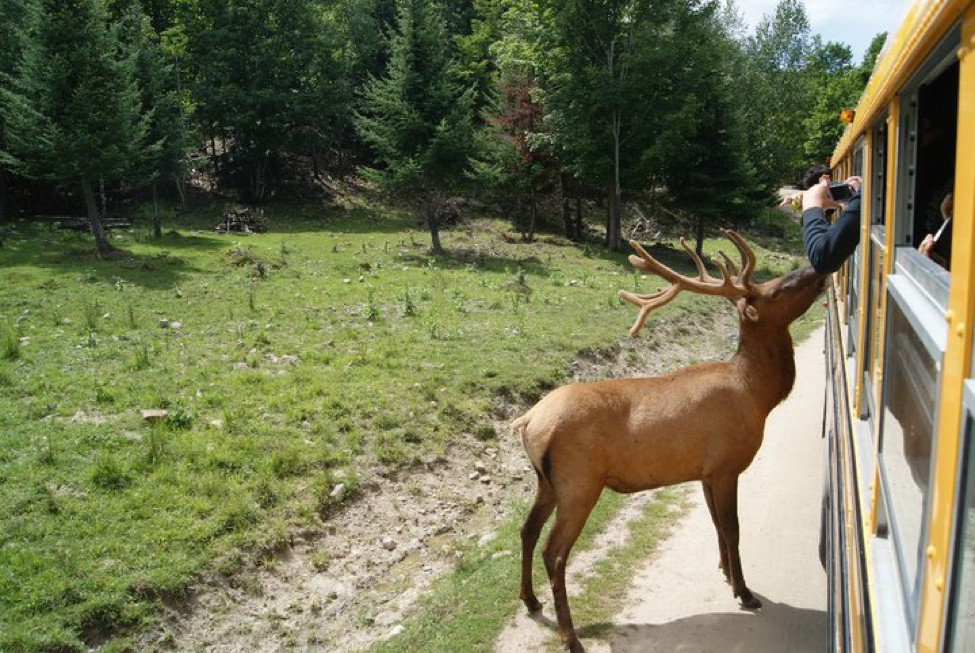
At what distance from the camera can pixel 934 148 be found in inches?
132

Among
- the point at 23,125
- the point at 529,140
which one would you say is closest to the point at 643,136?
the point at 529,140

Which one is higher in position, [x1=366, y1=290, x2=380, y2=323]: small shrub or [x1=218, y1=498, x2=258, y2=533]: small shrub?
[x1=366, y1=290, x2=380, y2=323]: small shrub

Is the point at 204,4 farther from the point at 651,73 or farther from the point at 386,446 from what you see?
the point at 386,446

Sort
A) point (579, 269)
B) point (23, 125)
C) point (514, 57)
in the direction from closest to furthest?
point (23, 125), point (579, 269), point (514, 57)

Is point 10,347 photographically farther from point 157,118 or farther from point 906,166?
point 157,118

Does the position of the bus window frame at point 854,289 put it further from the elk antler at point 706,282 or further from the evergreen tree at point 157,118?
the evergreen tree at point 157,118

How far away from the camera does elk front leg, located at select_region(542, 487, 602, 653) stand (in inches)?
209

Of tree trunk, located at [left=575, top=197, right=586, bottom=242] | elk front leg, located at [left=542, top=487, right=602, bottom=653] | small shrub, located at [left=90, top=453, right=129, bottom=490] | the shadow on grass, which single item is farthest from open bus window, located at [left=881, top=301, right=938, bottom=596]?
tree trunk, located at [left=575, top=197, right=586, bottom=242]

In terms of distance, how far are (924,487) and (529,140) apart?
2584 cm

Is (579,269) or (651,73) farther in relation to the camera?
(651,73)

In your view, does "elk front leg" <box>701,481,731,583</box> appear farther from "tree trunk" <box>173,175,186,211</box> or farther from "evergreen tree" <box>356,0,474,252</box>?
"tree trunk" <box>173,175,186,211</box>

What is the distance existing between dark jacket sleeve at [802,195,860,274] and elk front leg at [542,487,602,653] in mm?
2319

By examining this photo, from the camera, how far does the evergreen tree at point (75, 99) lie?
721 inches

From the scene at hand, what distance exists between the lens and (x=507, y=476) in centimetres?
916
